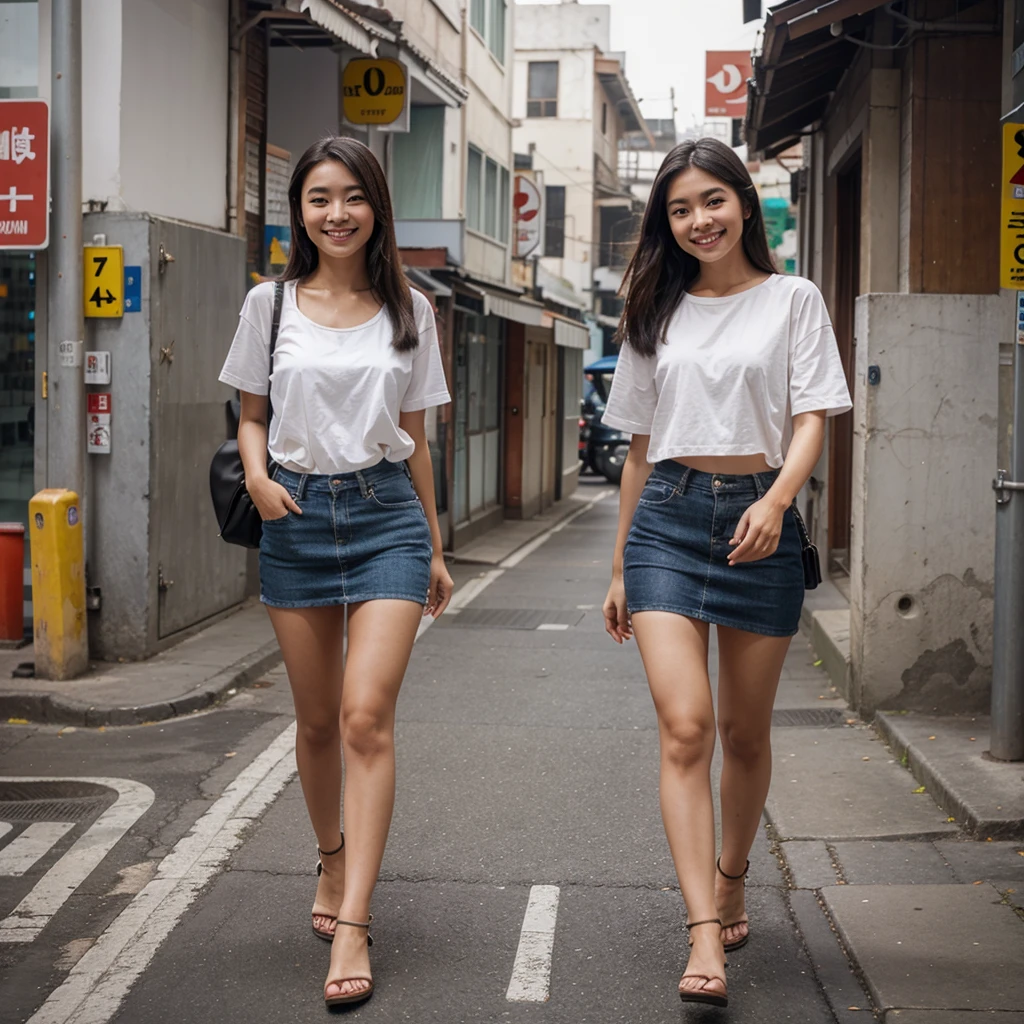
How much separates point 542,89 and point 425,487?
1789 inches

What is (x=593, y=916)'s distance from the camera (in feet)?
15.7

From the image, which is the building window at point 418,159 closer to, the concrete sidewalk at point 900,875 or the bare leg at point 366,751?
the concrete sidewalk at point 900,875

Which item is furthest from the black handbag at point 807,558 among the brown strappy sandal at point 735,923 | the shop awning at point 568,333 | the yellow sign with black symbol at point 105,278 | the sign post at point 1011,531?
the shop awning at point 568,333

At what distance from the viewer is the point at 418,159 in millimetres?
18359

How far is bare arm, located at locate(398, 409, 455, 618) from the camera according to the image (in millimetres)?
4332

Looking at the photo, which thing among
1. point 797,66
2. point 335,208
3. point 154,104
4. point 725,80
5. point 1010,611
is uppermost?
point 725,80

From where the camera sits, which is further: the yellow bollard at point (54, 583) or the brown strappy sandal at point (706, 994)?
the yellow bollard at point (54, 583)

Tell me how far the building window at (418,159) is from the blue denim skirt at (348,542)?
47.4ft

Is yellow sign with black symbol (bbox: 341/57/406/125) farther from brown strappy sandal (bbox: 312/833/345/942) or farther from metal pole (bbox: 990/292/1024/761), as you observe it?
brown strappy sandal (bbox: 312/833/345/942)

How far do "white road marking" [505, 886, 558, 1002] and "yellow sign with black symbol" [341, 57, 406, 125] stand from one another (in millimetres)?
10090

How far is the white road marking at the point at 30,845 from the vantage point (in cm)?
540

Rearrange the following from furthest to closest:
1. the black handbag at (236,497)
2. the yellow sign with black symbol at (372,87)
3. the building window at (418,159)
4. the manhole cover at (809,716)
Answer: the building window at (418,159)
the yellow sign with black symbol at (372,87)
the manhole cover at (809,716)
the black handbag at (236,497)

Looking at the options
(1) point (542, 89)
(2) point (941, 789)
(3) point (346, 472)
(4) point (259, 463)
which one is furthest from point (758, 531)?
(1) point (542, 89)

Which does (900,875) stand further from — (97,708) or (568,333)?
(568,333)
